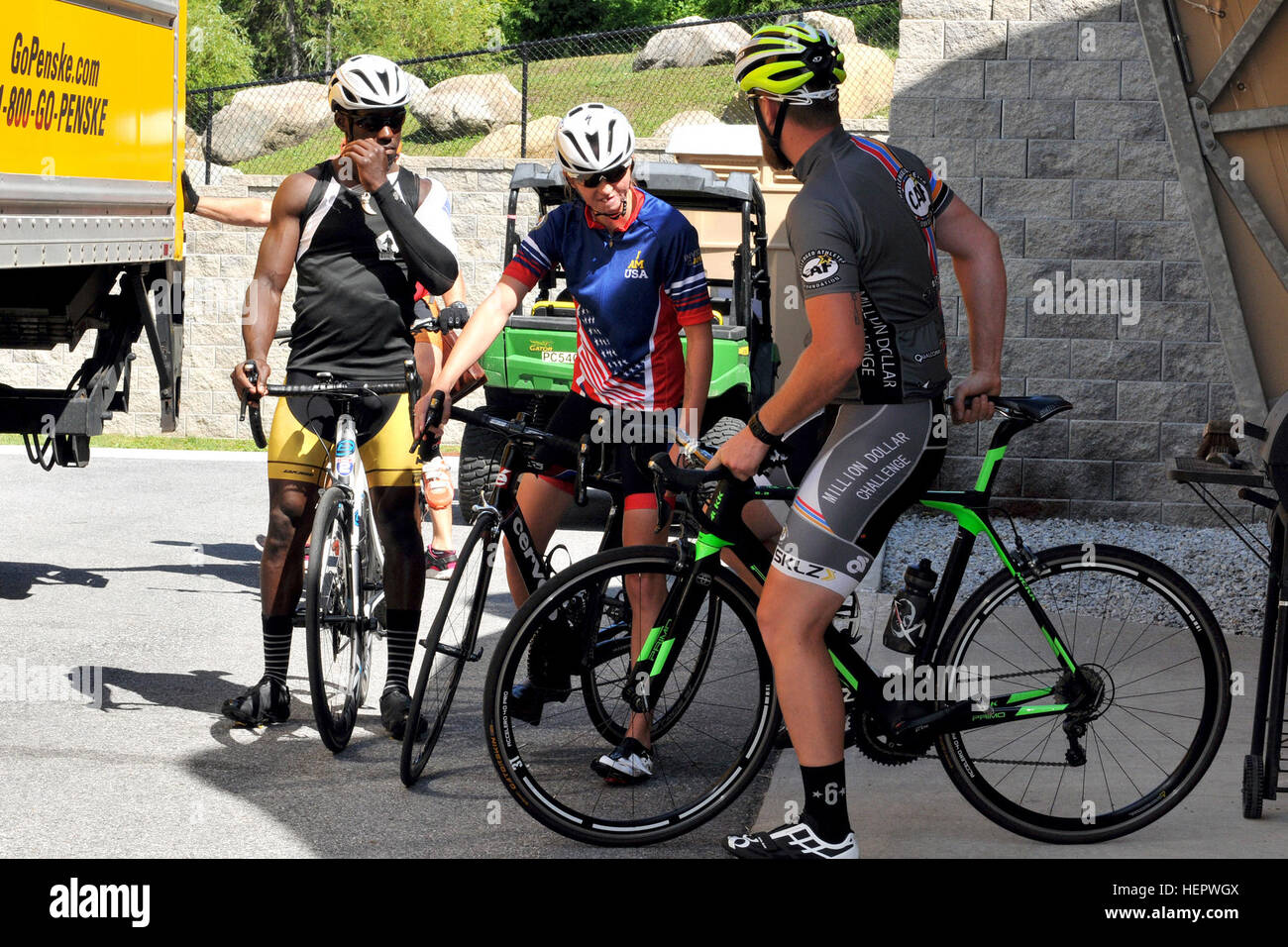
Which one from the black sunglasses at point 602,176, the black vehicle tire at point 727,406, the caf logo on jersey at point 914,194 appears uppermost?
the black sunglasses at point 602,176

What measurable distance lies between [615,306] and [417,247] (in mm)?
807

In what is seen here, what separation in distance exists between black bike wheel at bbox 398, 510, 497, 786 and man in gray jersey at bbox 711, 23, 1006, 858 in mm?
1013

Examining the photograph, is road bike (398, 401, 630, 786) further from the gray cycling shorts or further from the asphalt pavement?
the gray cycling shorts

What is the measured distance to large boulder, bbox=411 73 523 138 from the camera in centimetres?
2500

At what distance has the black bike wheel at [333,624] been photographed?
4871 millimetres

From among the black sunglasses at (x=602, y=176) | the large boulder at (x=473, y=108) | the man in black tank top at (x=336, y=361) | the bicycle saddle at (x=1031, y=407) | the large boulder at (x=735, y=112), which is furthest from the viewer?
the large boulder at (x=735, y=112)

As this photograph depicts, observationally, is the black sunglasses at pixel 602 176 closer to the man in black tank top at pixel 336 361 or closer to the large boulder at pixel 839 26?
the man in black tank top at pixel 336 361

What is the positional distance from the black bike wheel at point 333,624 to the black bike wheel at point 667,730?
78cm

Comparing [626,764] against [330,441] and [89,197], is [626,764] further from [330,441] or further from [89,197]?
[89,197]

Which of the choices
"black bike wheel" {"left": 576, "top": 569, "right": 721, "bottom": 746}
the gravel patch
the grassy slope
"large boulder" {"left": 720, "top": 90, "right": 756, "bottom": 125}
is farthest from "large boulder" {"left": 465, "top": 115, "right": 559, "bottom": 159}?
"black bike wheel" {"left": 576, "top": 569, "right": 721, "bottom": 746}

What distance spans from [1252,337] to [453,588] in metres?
4.16

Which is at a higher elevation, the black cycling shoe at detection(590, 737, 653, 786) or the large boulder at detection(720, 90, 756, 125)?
the large boulder at detection(720, 90, 756, 125)

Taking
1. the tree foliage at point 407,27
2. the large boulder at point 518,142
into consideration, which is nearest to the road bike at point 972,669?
the large boulder at point 518,142

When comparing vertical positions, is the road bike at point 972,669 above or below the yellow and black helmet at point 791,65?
below
